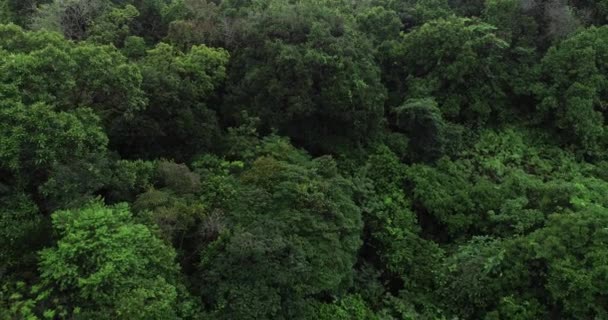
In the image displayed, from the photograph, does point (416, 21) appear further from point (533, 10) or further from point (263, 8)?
point (263, 8)

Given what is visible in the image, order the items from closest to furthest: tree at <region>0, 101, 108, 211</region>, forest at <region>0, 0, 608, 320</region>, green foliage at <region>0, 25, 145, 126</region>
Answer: tree at <region>0, 101, 108, 211</region> < forest at <region>0, 0, 608, 320</region> < green foliage at <region>0, 25, 145, 126</region>

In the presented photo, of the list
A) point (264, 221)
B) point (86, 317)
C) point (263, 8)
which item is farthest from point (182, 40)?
point (86, 317)

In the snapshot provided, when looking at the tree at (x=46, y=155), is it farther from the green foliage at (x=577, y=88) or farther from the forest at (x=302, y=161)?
the green foliage at (x=577, y=88)

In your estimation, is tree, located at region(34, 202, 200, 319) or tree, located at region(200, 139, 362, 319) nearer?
tree, located at region(34, 202, 200, 319)

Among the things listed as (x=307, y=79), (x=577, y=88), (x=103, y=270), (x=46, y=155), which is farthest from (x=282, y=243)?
(x=577, y=88)

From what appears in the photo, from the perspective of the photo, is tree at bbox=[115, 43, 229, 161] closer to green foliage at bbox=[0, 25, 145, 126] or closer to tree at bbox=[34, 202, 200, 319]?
green foliage at bbox=[0, 25, 145, 126]

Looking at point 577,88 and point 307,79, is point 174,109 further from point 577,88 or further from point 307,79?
point 577,88

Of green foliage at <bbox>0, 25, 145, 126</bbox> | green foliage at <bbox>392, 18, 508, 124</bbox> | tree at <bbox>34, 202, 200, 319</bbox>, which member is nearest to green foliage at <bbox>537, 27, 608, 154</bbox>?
green foliage at <bbox>392, 18, 508, 124</bbox>

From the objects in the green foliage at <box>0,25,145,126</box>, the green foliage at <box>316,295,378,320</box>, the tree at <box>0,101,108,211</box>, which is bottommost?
the green foliage at <box>316,295,378,320</box>
